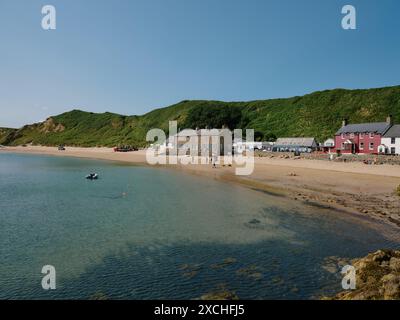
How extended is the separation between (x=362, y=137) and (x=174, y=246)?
203 feet

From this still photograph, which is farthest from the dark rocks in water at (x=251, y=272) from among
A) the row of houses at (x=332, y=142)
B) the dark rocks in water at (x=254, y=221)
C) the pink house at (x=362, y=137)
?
the pink house at (x=362, y=137)

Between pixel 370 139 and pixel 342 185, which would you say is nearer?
pixel 342 185

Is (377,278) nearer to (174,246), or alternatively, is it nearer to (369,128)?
(174,246)

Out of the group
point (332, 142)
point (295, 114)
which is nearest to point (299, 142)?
point (332, 142)

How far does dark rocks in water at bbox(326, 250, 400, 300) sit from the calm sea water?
3.16 ft

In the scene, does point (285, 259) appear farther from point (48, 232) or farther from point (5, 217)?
point (5, 217)

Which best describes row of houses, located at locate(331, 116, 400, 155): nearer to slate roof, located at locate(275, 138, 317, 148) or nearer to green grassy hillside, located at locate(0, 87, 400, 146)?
slate roof, located at locate(275, 138, 317, 148)

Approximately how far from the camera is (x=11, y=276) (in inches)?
531

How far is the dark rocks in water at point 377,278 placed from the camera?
10166 mm

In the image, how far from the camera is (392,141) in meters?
60.4

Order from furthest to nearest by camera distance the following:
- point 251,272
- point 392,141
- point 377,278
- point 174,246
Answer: point 392,141, point 174,246, point 251,272, point 377,278

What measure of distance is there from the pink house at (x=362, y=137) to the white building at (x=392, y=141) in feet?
3.11

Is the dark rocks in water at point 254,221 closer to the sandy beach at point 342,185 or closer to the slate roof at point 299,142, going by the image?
the sandy beach at point 342,185
